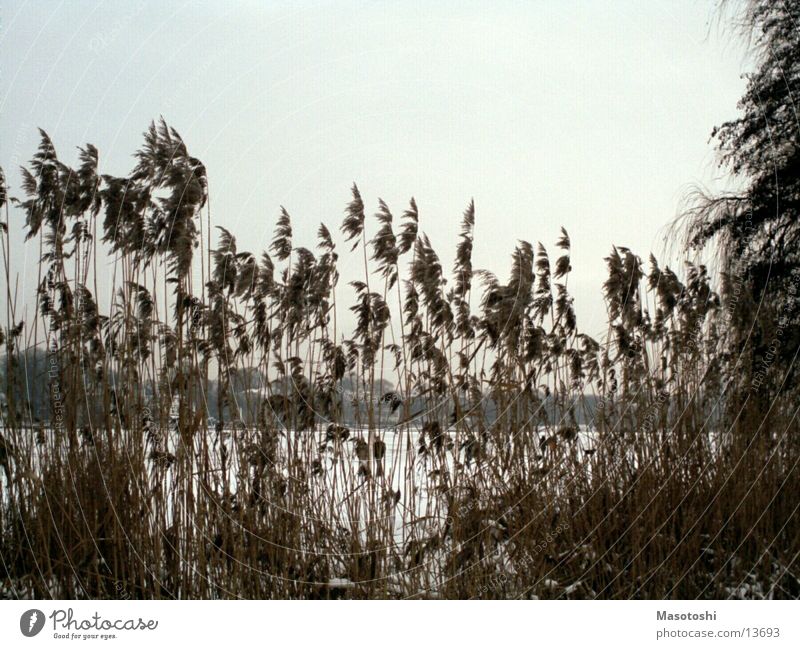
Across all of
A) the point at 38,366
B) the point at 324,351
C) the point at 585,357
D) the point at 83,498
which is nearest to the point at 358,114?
the point at 324,351

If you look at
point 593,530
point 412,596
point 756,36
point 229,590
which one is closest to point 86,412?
point 229,590

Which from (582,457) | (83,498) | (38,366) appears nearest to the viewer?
(83,498)

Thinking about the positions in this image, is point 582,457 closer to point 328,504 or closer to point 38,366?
point 328,504

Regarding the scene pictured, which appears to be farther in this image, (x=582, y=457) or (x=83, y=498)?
(x=582, y=457)

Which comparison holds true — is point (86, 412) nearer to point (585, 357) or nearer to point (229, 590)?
point (229, 590)

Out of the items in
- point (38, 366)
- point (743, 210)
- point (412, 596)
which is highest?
point (743, 210)

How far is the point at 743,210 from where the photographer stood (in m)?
3.63

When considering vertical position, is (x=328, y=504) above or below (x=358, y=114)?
below

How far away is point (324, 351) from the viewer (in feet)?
11.7

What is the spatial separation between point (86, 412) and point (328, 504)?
117 cm

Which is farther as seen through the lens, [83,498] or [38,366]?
[38,366]

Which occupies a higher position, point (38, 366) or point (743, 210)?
point (743, 210)

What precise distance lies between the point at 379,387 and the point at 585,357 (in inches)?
41.6

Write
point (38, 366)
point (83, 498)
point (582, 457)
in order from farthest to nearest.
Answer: point (582, 457) < point (38, 366) < point (83, 498)
